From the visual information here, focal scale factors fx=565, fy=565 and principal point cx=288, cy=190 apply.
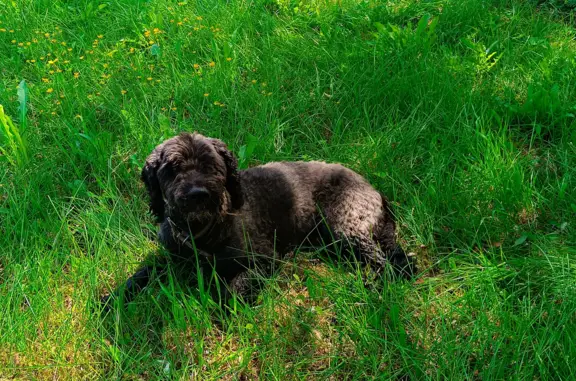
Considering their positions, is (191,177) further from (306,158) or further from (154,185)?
(306,158)

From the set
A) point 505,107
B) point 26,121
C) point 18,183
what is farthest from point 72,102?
point 505,107

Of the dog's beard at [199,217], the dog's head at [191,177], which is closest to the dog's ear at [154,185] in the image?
the dog's head at [191,177]

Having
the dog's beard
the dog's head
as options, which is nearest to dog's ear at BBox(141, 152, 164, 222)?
the dog's head

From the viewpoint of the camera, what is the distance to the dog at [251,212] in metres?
3.12

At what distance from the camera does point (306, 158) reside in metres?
4.31

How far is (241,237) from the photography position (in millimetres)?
3494

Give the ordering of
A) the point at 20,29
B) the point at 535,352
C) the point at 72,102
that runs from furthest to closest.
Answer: the point at 20,29, the point at 72,102, the point at 535,352

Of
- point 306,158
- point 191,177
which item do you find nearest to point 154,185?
point 191,177

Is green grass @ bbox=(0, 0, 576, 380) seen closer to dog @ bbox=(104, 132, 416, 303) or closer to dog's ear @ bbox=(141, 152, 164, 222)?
dog @ bbox=(104, 132, 416, 303)

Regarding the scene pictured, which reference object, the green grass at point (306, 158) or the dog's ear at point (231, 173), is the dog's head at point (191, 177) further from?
the green grass at point (306, 158)

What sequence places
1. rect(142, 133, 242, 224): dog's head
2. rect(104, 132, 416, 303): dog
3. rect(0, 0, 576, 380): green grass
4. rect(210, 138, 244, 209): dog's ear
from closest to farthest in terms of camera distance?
1. rect(0, 0, 576, 380): green grass
2. rect(142, 133, 242, 224): dog's head
3. rect(104, 132, 416, 303): dog
4. rect(210, 138, 244, 209): dog's ear

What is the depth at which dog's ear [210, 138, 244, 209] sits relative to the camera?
331cm

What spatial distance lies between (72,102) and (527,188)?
3.52 meters

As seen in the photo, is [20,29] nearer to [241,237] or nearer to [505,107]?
[241,237]
